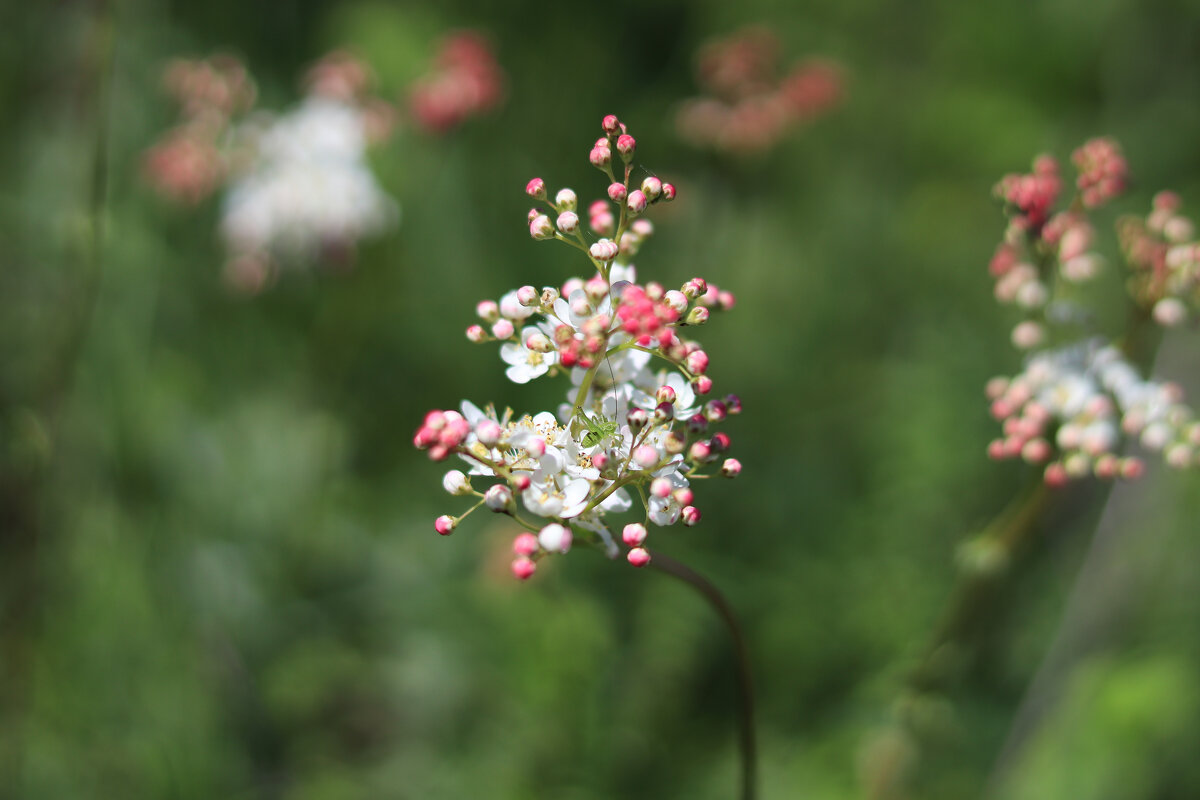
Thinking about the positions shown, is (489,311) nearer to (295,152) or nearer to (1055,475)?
(1055,475)

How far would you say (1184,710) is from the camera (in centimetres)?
281

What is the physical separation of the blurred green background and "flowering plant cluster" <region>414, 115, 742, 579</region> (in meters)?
1.38

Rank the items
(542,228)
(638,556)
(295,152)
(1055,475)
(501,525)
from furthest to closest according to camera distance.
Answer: (295,152) → (501,525) → (1055,475) → (542,228) → (638,556)

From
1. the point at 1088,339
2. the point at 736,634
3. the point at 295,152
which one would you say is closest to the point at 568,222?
the point at 736,634

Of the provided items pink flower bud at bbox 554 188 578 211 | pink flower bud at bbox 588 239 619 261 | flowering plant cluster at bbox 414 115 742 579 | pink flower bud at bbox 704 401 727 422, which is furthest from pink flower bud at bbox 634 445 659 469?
pink flower bud at bbox 554 188 578 211

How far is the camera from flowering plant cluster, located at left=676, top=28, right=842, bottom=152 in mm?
3639

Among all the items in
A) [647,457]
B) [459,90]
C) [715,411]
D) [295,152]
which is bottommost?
[647,457]

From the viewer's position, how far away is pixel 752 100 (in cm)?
369

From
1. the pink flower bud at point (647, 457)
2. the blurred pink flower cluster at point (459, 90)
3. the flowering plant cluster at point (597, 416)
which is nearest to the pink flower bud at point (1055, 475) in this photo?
the flowering plant cluster at point (597, 416)

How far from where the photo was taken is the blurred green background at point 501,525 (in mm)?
3002

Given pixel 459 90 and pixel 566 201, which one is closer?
pixel 566 201

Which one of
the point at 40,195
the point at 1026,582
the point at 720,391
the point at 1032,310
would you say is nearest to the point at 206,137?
the point at 40,195

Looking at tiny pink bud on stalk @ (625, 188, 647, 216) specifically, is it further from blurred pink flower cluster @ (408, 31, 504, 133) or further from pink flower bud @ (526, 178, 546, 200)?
blurred pink flower cluster @ (408, 31, 504, 133)

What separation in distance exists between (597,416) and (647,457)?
19cm
